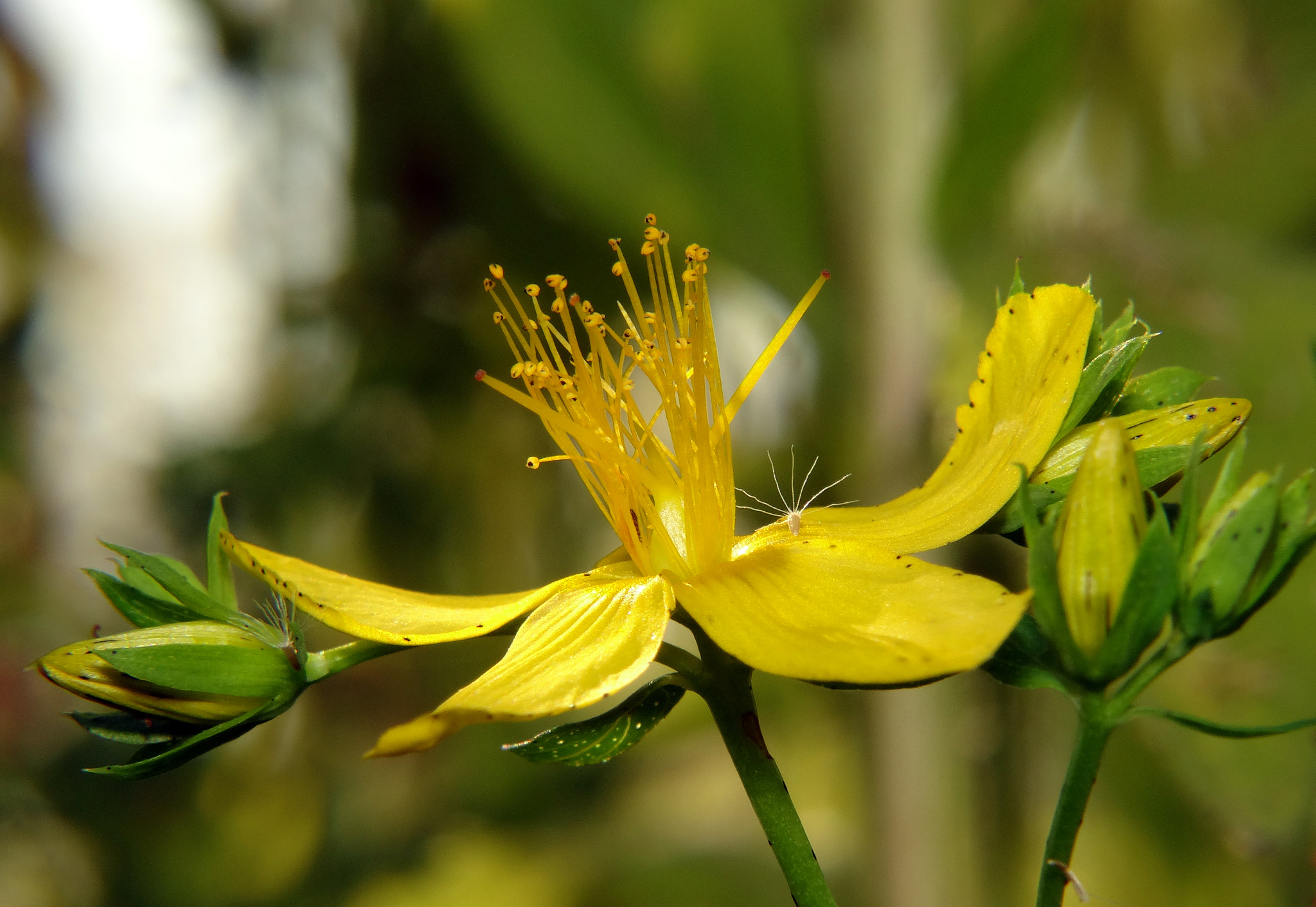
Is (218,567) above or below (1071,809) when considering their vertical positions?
above

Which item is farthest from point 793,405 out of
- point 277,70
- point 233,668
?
point 233,668

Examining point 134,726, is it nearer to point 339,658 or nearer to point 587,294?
point 339,658

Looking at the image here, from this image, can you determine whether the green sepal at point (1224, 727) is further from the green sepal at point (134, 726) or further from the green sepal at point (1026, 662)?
the green sepal at point (134, 726)

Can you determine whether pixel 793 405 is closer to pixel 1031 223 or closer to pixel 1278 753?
pixel 1031 223

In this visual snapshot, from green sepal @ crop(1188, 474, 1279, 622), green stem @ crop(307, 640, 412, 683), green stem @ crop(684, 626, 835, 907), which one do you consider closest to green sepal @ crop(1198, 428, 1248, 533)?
green sepal @ crop(1188, 474, 1279, 622)

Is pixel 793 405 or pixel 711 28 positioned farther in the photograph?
pixel 793 405

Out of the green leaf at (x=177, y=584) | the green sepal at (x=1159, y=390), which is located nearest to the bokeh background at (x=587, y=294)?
the green sepal at (x=1159, y=390)

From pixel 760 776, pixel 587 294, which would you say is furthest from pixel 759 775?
pixel 587 294
